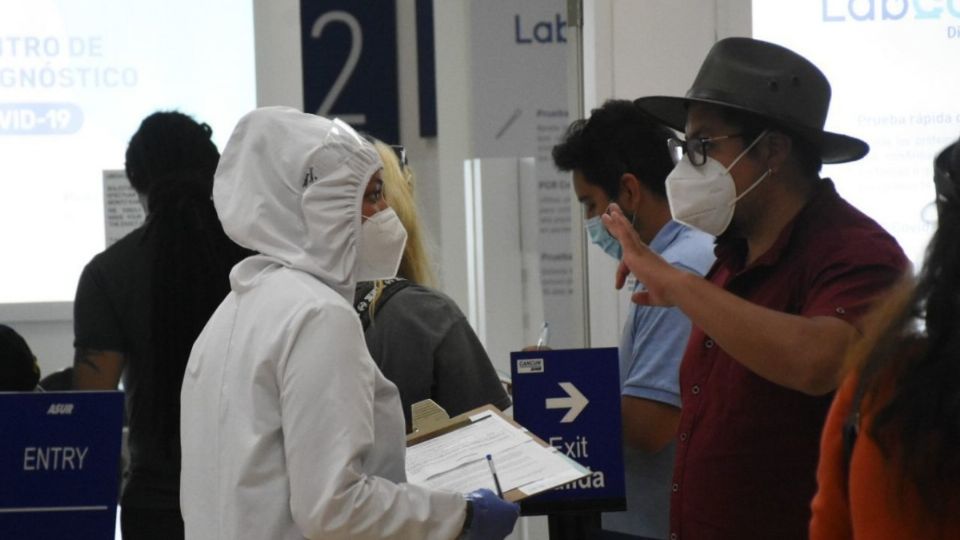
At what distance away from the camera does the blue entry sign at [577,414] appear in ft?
7.85

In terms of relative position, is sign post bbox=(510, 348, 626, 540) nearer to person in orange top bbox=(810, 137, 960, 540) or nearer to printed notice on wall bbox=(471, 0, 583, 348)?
person in orange top bbox=(810, 137, 960, 540)

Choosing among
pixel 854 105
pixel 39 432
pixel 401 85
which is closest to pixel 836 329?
pixel 39 432

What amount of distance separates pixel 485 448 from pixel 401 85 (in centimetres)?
320

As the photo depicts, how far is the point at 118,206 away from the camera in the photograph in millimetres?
4430

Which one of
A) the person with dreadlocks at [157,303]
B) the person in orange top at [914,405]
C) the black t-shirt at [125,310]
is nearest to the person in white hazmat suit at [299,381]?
the person in orange top at [914,405]

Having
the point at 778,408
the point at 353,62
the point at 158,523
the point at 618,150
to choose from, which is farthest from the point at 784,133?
the point at 353,62

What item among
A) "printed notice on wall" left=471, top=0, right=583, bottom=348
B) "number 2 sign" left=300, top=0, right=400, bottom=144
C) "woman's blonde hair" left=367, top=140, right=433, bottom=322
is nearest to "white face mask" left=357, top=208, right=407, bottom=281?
"woman's blonde hair" left=367, top=140, right=433, bottom=322

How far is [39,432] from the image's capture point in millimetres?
2568

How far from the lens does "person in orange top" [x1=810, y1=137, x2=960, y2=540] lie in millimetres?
1122

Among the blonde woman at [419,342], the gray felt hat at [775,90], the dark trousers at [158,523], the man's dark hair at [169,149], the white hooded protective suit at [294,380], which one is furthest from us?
the man's dark hair at [169,149]

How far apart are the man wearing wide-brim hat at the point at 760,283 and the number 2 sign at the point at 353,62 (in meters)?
2.91

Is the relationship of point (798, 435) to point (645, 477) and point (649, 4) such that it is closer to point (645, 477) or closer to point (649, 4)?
point (645, 477)

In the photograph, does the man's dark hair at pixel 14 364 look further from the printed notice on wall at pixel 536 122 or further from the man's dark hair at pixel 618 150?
the printed notice on wall at pixel 536 122

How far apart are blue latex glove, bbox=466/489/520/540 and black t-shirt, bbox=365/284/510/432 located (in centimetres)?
48
